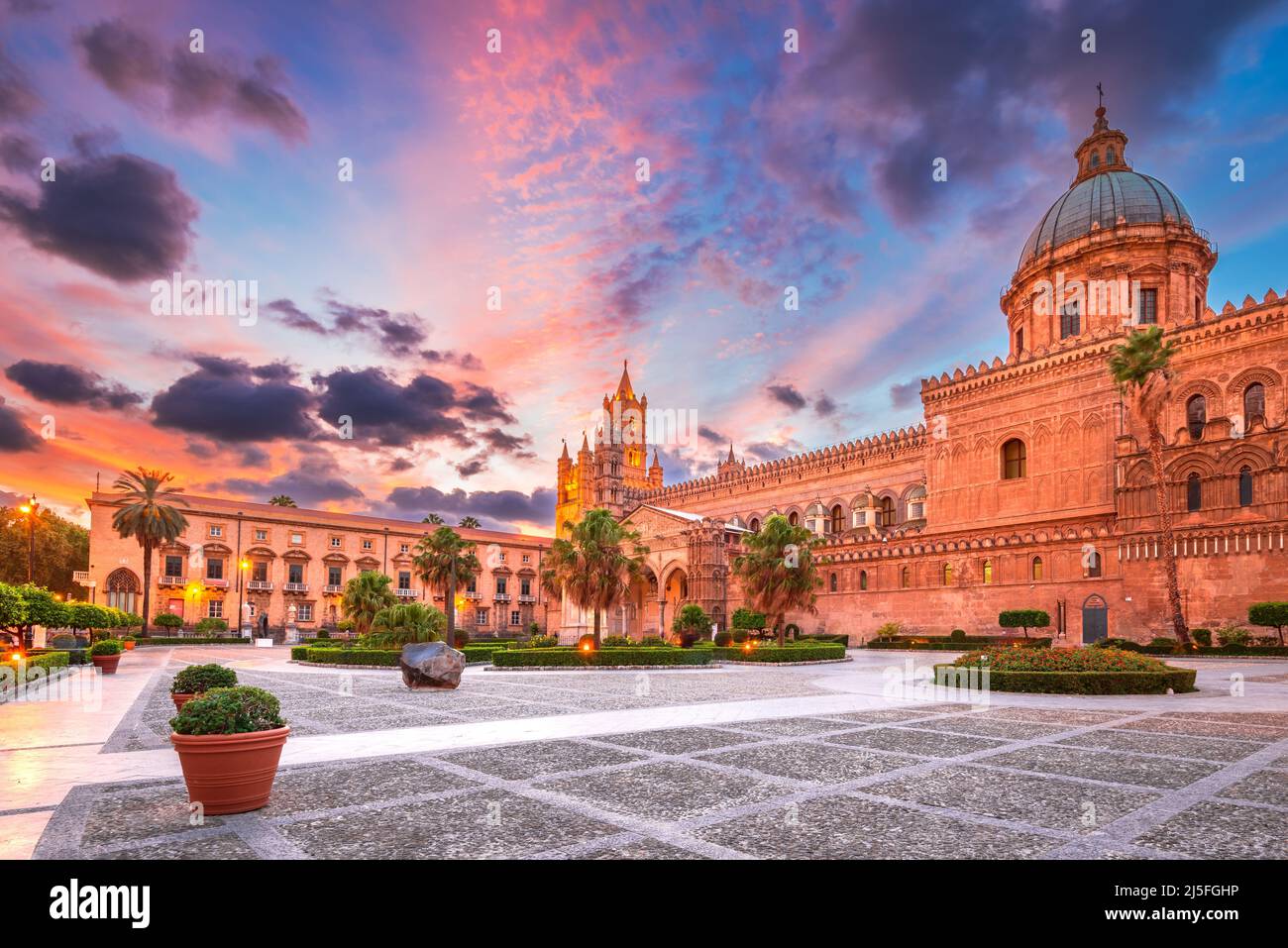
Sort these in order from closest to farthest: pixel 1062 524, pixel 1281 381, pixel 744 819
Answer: pixel 744 819
pixel 1281 381
pixel 1062 524

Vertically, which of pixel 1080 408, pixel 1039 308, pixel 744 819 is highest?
pixel 1039 308

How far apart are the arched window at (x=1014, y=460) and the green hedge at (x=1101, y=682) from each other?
3261cm

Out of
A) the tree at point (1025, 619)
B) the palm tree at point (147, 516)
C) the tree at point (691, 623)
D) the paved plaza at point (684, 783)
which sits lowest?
the tree at point (691, 623)

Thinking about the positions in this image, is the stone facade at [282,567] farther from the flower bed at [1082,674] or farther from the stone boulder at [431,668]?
the flower bed at [1082,674]

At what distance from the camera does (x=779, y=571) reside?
34.0 meters

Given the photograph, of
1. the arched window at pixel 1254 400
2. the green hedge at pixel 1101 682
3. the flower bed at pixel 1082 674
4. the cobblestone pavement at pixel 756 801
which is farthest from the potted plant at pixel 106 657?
the arched window at pixel 1254 400

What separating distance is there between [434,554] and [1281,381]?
156 ft

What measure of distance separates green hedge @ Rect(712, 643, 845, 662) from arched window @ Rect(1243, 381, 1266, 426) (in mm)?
26097

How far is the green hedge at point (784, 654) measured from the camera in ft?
108

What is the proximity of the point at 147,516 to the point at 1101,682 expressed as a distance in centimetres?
5535

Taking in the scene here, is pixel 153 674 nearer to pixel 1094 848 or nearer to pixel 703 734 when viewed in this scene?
pixel 703 734
